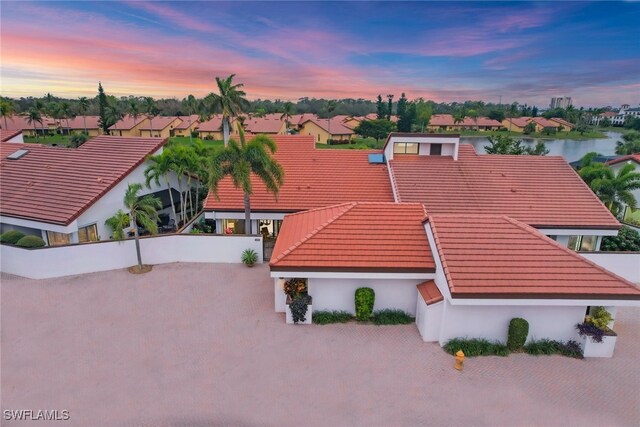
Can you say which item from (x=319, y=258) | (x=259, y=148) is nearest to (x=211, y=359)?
(x=319, y=258)

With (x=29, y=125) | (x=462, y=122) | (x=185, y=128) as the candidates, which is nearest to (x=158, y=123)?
(x=185, y=128)

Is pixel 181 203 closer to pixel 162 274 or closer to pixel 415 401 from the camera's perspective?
pixel 162 274

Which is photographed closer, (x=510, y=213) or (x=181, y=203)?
(x=510, y=213)

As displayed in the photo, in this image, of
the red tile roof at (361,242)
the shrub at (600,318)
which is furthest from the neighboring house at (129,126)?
the shrub at (600,318)

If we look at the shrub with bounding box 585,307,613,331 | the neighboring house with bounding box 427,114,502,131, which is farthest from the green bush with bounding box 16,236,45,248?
the neighboring house with bounding box 427,114,502,131

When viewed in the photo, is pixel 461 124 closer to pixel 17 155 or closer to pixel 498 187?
pixel 498 187
